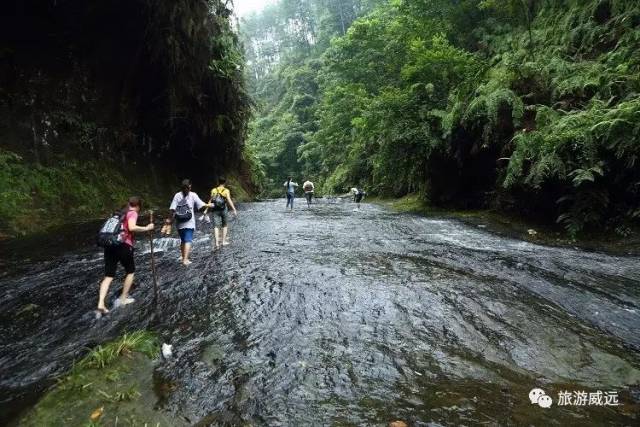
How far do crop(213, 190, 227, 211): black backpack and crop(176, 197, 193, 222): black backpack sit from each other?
1.56 m

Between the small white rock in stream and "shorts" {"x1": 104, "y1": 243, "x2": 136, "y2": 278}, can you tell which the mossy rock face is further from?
"shorts" {"x1": 104, "y1": 243, "x2": 136, "y2": 278}

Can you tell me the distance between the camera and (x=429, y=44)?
2216 cm

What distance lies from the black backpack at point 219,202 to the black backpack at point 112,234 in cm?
405

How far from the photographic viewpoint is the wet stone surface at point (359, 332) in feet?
13.9

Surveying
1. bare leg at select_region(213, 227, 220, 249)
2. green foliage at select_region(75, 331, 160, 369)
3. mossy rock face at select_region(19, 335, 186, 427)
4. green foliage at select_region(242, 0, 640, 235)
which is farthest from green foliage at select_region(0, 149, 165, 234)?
green foliage at select_region(242, 0, 640, 235)

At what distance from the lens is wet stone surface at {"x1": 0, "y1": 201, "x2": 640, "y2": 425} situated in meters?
4.23

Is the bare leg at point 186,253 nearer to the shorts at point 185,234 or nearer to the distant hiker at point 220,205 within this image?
the shorts at point 185,234

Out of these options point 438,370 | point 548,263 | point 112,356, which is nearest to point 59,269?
point 112,356

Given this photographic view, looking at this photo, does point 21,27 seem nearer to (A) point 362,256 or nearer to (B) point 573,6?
(A) point 362,256

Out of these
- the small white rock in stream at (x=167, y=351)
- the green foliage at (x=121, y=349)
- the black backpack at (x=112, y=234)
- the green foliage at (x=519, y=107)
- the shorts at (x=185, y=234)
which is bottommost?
the small white rock in stream at (x=167, y=351)

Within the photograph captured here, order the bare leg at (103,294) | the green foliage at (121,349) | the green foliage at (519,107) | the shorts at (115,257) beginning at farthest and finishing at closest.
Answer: the green foliage at (519,107) < the shorts at (115,257) < the bare leg at (103,294) < the green foliage at (121,349)

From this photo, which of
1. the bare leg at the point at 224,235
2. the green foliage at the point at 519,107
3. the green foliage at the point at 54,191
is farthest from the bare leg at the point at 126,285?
the green foliage at the point at 519,107

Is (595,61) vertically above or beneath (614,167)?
above

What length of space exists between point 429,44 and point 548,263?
54.1ft
